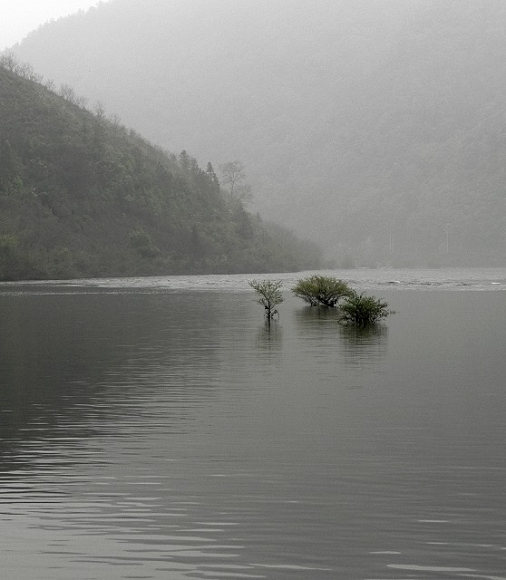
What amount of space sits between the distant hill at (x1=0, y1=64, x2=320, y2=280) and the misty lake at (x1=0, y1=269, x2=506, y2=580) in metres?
95.4

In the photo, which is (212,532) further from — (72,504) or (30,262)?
(30,262)

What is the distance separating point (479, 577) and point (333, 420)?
819 centimetres

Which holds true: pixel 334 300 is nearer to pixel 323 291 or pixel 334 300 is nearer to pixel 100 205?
pixel 323 291

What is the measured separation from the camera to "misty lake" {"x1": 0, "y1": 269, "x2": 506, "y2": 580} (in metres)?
9.80

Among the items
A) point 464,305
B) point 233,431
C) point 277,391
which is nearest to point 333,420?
point 233,431

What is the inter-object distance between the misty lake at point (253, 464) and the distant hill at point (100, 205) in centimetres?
9537

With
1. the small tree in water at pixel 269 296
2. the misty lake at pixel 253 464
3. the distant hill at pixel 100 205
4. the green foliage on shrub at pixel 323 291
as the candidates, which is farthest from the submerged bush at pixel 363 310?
the distant hill at pixel 100 205

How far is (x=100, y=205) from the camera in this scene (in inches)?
5778

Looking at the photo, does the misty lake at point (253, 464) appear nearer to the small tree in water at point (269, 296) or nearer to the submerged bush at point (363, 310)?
the submerged bush at point (363, 310)

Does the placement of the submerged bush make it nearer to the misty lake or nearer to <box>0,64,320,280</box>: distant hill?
the misty lake

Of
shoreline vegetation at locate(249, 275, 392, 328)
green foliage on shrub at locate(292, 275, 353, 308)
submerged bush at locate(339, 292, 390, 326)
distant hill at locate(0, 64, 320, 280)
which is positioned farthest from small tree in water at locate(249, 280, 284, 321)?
distant hill at locate(0, 64, 320, 280)

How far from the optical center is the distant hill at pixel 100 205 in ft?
436

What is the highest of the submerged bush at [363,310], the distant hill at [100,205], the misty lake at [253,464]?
the distant hill at [100,205]

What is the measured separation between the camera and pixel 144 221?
149m
